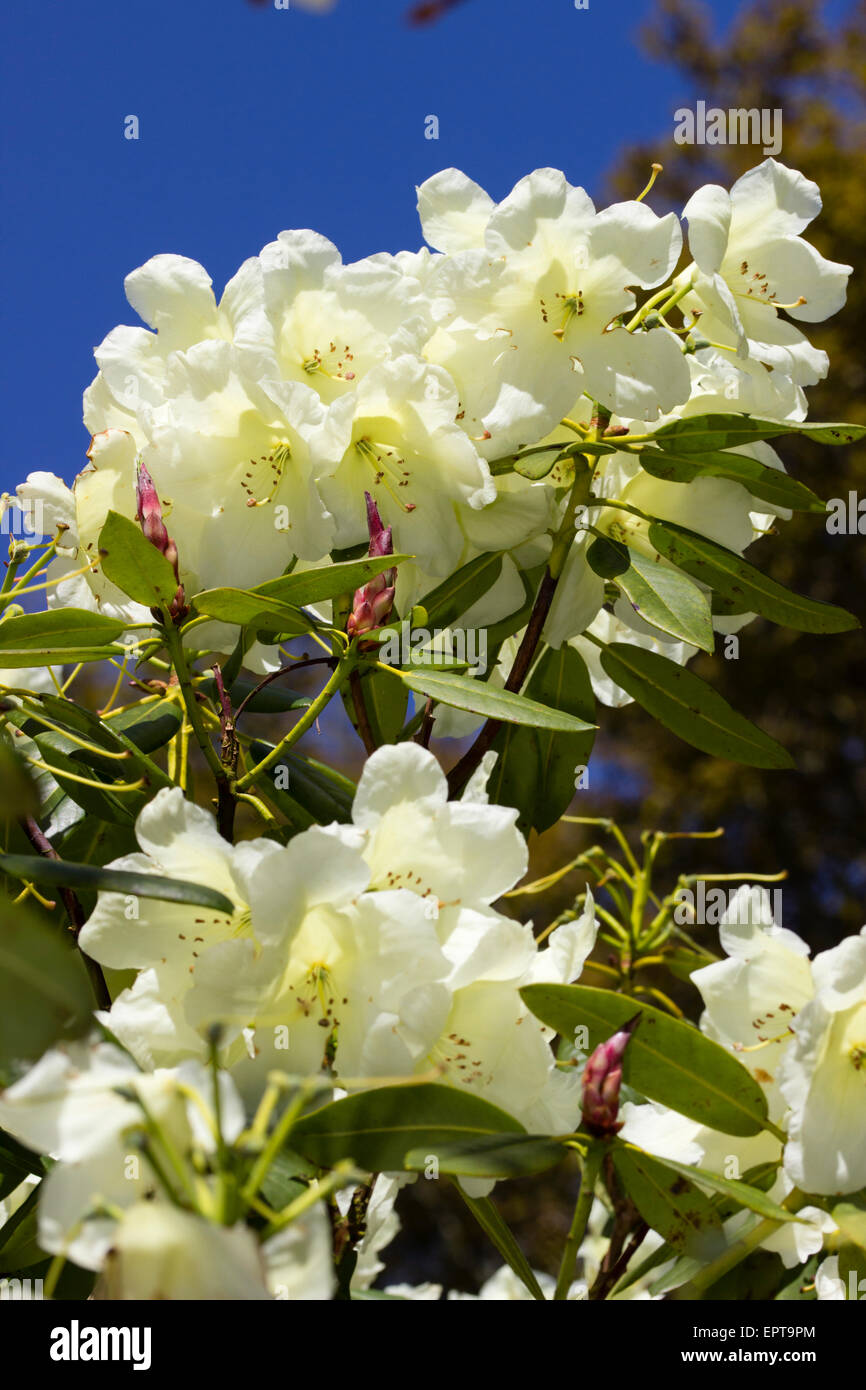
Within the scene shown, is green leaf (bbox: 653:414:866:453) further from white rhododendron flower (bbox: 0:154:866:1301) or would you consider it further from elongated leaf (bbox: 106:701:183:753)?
elongated leaf (bbox: 106:701:183:753)

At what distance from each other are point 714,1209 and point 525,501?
0.62 metres

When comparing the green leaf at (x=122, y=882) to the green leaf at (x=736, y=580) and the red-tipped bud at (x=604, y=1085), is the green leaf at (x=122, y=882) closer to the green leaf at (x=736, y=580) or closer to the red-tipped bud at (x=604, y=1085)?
the red-tipped bud at (x=604, y=1085)

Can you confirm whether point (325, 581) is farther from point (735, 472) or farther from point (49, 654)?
point (735, 472)

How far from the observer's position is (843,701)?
10922 millimetres

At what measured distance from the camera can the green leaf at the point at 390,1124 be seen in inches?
33.5

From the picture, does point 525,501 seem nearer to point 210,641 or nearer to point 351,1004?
point 210,641

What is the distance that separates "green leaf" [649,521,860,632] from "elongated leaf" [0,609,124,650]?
0.52m

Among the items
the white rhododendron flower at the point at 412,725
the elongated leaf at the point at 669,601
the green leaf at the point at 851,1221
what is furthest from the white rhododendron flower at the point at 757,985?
the elongated leaf at the point at 669,601

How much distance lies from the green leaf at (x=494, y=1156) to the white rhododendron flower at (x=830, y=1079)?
0.68 feet

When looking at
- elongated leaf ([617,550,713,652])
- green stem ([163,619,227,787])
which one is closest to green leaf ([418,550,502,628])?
elongated leaf ([617,550,713,652])

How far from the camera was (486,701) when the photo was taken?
1079 millimetres

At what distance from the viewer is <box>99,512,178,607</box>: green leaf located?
101cm
